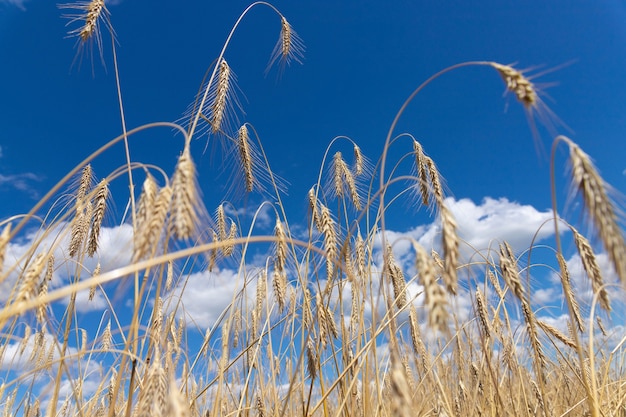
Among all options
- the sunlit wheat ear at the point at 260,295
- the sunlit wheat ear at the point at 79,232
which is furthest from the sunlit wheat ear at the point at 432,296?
the sunlit wheat ear at the point at 260,295

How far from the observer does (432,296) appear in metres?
1.11

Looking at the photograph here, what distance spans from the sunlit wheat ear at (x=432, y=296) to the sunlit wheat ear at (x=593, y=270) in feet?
2.92

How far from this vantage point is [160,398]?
1374 mm

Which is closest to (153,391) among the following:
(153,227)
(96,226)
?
(153,227)

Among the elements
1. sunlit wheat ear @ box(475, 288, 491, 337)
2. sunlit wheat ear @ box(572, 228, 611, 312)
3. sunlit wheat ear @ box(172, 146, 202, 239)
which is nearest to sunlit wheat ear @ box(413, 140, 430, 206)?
sunlit wheat ear @ box(475, 288, 491, 337)

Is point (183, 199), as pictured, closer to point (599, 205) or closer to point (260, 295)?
Answer: point (599, 205)

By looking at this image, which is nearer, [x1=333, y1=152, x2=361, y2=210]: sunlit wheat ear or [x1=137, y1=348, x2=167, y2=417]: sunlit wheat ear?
[x1=137, y1=348, x2=167, y2=417]: sunlit wheat ear

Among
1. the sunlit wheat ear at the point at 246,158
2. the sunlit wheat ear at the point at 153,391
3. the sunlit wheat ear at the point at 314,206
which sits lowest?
the sunlit wheat ear at the point at 153,391

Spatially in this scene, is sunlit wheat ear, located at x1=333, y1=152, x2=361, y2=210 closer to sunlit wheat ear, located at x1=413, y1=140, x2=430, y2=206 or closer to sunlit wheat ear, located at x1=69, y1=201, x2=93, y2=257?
sunlit wheat ear, located at x1=413, y1=140, x2=430, y2=206

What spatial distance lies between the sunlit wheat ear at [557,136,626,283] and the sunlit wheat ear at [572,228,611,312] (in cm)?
48

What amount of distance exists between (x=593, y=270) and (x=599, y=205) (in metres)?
0.61

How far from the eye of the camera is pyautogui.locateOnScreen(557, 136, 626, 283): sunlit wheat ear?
1215 mm

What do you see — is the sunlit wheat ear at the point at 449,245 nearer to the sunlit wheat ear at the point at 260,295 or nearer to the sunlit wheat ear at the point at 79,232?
the sunlit wheat ear at the point at 79,232

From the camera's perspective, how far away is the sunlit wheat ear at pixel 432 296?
108 centimetres
